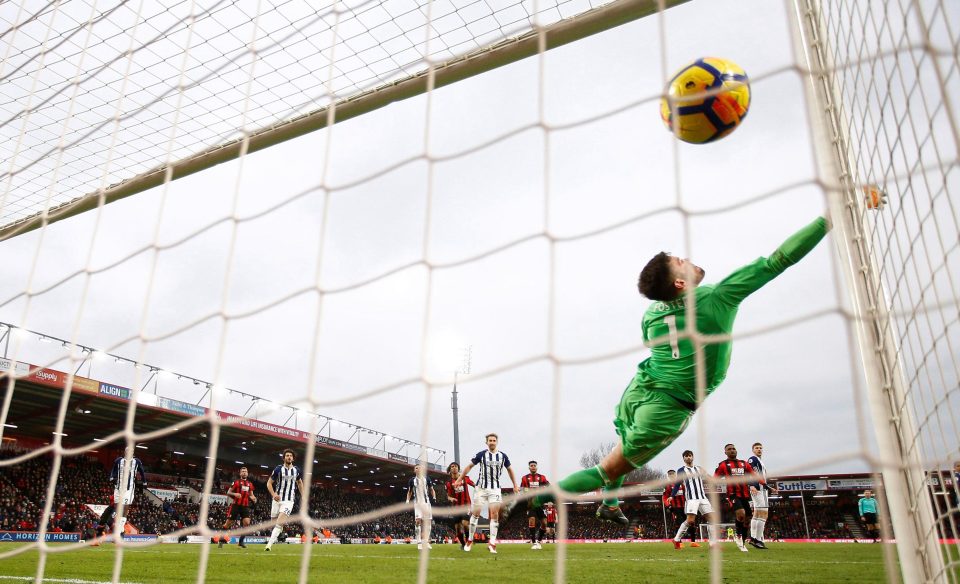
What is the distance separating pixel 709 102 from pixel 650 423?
1634 millimetres

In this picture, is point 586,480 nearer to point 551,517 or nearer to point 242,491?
point 242,491

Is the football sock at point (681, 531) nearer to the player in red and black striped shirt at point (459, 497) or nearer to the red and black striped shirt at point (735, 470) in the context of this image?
the red and black striped shirt at point (735, 470)

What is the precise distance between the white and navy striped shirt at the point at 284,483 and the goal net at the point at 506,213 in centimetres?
445

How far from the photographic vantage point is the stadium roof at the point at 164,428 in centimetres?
1827

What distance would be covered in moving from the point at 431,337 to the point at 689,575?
11.7ft

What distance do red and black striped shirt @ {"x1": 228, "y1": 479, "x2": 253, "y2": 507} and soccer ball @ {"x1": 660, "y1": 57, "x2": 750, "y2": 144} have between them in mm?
8980

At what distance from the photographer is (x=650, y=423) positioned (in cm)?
348

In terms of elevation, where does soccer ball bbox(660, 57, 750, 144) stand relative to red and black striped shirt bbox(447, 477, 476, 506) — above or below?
above

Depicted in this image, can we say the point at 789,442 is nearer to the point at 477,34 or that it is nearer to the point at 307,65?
the point at 477,34

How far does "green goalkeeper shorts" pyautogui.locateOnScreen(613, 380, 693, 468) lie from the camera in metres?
3.46

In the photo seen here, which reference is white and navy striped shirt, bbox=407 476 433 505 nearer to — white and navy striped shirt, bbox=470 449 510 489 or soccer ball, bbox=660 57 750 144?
white and navy striped shirt, bbox=470 449 510 489

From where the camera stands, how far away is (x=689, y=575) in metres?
4.85

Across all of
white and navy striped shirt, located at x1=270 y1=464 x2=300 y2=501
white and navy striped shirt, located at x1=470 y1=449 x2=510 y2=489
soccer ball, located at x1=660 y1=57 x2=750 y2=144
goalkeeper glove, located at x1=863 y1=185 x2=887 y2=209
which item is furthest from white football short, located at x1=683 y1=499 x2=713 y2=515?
goalkeeper glove, located at x1=863 y1=185 x2=887 y2=209

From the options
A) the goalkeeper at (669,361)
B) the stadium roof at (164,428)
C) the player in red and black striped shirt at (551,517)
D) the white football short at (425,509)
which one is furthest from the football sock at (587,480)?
the stadium roof at (164,428)
